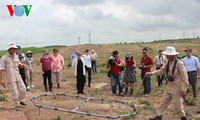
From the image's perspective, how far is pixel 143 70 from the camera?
41.8 feet

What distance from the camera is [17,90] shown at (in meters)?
9.57

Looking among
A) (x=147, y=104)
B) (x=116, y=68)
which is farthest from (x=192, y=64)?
(x=116, y=68)

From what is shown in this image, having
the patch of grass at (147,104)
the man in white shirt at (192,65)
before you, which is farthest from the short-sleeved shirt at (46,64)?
the man in white shirt at (192,65)

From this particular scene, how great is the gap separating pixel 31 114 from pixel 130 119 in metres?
2.75

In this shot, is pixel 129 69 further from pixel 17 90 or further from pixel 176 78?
pixel 17 90

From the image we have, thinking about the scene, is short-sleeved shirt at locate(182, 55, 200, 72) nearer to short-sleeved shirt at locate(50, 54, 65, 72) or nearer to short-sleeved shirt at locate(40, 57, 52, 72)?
short-sleeved shirt at locate(50, 54, 65, 72)

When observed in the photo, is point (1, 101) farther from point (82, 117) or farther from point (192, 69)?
point (192, 69)

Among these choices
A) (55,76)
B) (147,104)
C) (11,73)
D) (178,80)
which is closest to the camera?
(178,80)

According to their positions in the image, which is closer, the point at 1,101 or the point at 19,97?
the point at 19,97

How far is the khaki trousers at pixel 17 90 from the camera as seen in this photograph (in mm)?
9203

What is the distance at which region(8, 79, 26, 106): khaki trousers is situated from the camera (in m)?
9.20

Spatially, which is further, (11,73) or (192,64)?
(192,64)

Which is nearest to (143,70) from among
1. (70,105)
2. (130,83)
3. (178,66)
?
(130,83)

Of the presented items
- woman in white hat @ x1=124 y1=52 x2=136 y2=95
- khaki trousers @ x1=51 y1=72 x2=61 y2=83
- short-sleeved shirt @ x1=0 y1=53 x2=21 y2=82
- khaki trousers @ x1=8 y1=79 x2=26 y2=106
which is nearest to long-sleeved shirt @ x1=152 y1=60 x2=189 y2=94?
khaki trousers @ x1=8 y1=79 x2=26 y2=106
